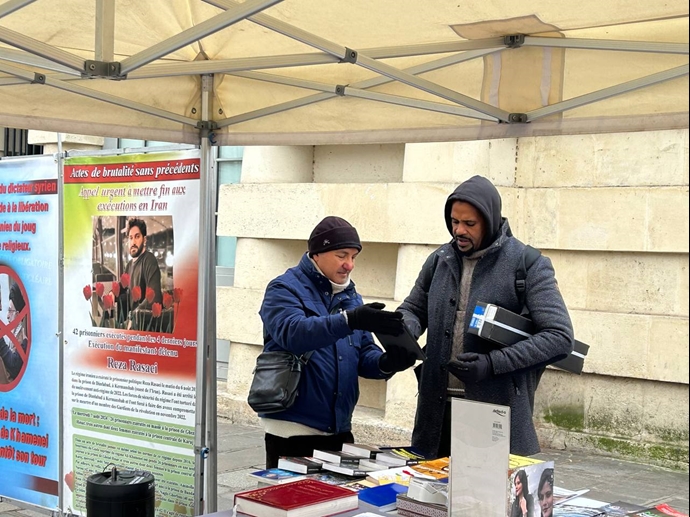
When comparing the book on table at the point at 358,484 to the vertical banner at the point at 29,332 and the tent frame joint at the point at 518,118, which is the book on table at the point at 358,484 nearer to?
the tent frame joint at the point at 518,118

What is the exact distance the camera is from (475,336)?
358 cm

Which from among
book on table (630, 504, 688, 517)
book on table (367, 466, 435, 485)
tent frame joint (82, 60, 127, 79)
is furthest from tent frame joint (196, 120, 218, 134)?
book on table (630, 504, 688, 517)

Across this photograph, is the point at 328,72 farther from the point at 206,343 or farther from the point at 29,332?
the point at 29,332

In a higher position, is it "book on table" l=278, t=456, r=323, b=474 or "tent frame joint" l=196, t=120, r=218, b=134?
"tent frame joint" l=196, t=120, r=218, b=134

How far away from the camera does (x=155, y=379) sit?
15.7ft

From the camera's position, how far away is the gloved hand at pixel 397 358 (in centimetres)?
360

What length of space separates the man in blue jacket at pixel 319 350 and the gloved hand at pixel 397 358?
0.04 ft

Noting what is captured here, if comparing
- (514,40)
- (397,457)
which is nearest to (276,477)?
(397,457)

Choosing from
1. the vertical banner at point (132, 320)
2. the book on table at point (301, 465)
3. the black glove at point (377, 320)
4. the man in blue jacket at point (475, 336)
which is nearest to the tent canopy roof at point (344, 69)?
the vertical banner at point (132, 320)

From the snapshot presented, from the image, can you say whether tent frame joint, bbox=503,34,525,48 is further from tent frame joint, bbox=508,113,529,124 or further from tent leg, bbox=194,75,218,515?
tent leg, bbox=194,75,218,515

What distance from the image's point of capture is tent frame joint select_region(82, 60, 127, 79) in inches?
135

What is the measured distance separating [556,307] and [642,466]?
4.19 meters

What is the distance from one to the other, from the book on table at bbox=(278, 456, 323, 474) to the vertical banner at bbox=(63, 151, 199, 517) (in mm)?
1364

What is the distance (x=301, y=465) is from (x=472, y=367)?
706 millimetres
